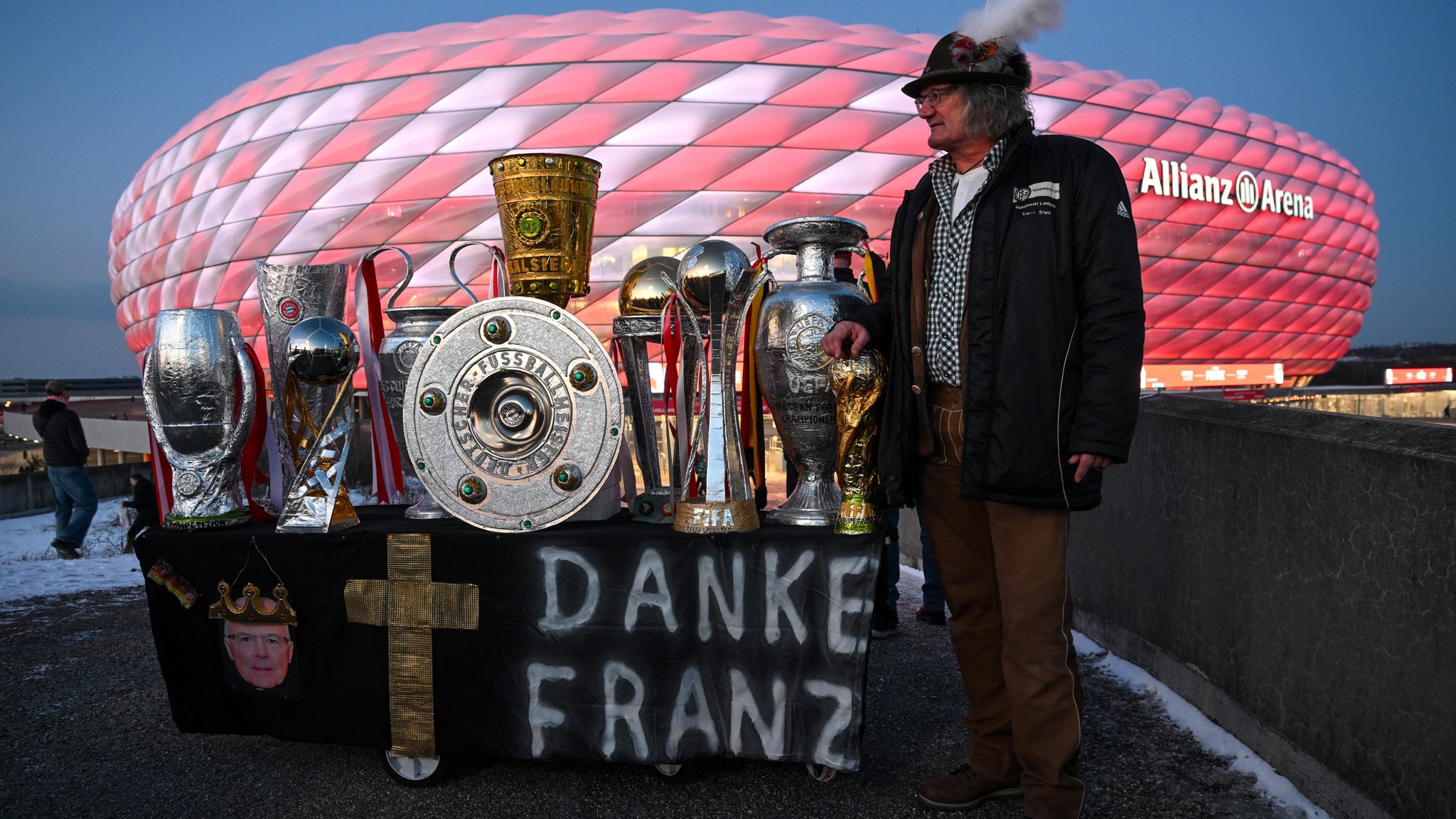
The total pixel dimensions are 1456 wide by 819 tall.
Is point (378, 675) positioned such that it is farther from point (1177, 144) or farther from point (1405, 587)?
point (1177, 144)

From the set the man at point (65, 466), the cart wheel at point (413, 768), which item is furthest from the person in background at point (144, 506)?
the cart wheel at point (413, 768)

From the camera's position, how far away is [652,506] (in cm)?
261

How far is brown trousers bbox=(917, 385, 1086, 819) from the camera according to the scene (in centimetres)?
197

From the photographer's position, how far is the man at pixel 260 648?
2455 mm

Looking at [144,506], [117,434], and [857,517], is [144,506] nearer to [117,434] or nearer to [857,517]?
[857,517]

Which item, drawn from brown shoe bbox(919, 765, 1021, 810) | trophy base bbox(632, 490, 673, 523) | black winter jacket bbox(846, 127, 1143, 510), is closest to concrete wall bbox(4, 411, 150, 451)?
trophy base bbox(632, 490, 673, 523)

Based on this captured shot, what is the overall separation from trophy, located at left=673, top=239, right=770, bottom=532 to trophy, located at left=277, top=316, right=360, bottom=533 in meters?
1.01

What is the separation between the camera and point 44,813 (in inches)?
90.9

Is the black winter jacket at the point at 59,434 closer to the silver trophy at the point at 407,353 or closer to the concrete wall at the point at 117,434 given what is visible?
the silver trophy at the point at 407,353

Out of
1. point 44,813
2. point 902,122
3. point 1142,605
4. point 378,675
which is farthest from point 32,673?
point 902,122

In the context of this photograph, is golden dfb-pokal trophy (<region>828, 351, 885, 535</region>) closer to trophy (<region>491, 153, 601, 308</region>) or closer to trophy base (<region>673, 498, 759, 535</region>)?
trophy base (<region>673, 498, 759, 535</region>)

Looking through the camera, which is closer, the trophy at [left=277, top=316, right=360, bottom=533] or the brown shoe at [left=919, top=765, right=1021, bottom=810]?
the brown shoe at [left=919, top=765, right=1021, bottom=810]

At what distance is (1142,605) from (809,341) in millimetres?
1822

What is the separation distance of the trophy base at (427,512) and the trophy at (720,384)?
0.72 meters
